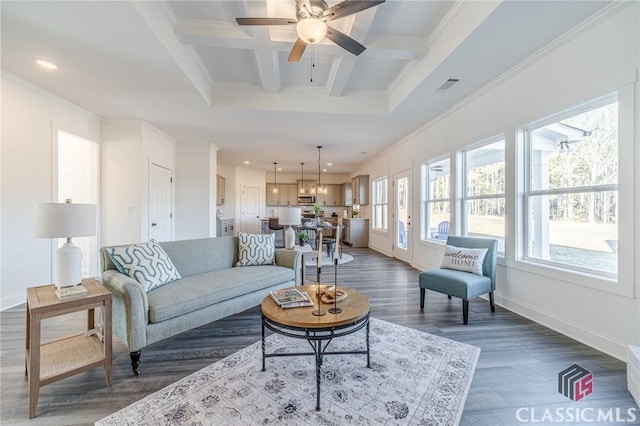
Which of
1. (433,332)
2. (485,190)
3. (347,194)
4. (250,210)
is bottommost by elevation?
(433,332)

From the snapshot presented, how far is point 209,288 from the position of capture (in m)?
2.45

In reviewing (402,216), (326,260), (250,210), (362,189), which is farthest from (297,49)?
(250,210)

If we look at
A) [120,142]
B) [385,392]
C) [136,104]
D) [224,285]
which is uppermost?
[136,104]

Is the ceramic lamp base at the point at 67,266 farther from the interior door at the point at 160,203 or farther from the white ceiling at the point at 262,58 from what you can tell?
the interior door at the point at 160,203

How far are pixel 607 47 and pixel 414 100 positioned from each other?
78.1 inches

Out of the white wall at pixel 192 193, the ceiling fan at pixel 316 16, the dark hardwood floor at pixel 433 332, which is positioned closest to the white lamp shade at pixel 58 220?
the dark hardwood floor at pixel 433 332

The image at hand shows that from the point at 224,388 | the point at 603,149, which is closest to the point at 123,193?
the point at 224,388

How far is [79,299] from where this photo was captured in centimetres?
173

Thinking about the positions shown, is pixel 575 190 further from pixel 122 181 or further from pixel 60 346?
pixel 122 181

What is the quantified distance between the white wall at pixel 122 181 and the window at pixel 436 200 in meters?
5.37

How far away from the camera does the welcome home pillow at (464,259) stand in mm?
3100

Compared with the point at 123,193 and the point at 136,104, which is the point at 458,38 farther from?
the point at 123,193

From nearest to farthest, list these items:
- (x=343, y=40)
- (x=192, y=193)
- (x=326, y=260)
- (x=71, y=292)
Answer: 1. (x=71, y=292)
2. (x=343, y=40)
3. (x=192, y=193)
4. (x=326, y=260)

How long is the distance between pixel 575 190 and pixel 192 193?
6.54 metres
